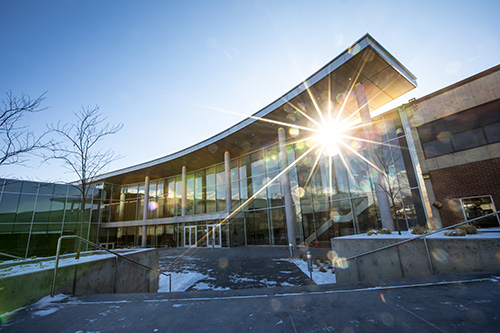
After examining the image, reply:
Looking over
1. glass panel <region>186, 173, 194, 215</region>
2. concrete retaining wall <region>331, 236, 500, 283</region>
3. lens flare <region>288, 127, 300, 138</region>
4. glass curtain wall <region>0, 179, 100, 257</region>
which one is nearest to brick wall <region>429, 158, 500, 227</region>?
concrete retaining wall <region>331, 236, 500, 283</region>

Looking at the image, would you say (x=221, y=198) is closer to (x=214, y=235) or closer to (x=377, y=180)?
(x=214, y=235)

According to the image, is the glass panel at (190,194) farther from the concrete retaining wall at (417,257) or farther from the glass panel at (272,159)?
the concrete retaining wall at (417,257)

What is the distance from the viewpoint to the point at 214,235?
22.0 metres

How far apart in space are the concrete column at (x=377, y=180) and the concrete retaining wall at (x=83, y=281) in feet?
40.4

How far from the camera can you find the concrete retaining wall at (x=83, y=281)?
12.5ft

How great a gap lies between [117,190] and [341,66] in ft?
108

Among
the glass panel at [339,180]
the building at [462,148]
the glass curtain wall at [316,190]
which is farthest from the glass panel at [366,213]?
the building at [462,148]

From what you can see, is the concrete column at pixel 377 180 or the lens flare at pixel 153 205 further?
the lens flare at pixel 153 205

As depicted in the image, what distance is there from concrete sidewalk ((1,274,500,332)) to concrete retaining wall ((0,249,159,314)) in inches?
14.5

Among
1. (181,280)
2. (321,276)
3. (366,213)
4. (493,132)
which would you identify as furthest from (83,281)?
(493,132)

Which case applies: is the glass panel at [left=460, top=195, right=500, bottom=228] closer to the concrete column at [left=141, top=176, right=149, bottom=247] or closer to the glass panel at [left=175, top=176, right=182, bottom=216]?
the glass panel at [left=175, top=176, right=182, bottom=216]

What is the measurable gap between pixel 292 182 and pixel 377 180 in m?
6.93

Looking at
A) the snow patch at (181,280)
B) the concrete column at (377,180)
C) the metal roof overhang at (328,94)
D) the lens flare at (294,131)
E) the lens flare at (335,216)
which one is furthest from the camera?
the lens flare at (294,131)

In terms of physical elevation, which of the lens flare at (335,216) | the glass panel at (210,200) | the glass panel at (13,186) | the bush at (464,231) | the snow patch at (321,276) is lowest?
the snow patch at (321,276)
